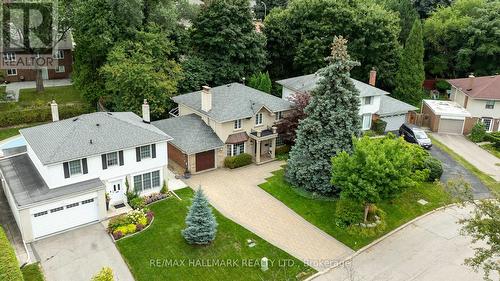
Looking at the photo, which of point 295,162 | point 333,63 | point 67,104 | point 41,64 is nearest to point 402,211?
point 295,162

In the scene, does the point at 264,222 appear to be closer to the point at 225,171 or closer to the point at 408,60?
the point at 225,171

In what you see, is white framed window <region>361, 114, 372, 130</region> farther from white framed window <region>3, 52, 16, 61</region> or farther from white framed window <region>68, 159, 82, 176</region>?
white framed window <region>3, 52, 16, 61</region>

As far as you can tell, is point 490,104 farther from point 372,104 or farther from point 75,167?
point 75,167

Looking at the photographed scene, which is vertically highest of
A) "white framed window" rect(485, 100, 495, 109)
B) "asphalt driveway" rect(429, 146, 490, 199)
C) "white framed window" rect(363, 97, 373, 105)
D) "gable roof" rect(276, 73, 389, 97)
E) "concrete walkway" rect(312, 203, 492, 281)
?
"gable roof" rect(276, 73, 389, 97)

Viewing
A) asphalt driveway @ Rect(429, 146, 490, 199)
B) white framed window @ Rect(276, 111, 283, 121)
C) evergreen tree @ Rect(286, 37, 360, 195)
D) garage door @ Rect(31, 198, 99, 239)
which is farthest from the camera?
white framed window @ Rect(276, 111, 283, 121)

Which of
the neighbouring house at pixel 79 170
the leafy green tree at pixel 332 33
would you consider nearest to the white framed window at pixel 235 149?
the neighbouring house at pixel 79 170

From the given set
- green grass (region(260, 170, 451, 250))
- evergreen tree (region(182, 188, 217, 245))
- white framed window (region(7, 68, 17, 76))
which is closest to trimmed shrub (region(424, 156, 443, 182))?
green grass (region(260, 170, 451, 250))

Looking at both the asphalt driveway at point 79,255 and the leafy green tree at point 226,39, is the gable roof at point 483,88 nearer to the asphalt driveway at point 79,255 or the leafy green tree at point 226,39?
the leafy green tree at point 226,39
